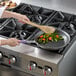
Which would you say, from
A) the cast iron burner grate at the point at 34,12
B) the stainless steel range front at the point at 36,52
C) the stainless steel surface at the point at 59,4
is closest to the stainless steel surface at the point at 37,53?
the stainless steel range front at the point at 36,52

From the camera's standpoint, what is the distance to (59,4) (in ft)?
6.61

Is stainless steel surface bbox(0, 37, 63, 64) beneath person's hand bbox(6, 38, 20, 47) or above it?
beneath

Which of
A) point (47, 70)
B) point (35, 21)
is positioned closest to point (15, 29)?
point (35, 21)

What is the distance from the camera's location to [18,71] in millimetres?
1660

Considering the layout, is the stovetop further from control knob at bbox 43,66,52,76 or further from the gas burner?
control knob at bbox 43,66,52,76

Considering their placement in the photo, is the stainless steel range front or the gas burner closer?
the stainless steel range front

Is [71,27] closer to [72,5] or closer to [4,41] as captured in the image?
[72,5]

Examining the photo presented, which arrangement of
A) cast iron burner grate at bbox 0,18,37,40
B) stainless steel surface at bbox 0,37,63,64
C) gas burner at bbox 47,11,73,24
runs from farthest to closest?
gas burner at bbox 47,11,73,24, cast iron burner grate at bbox 0,18,37,40, stainless steel surface at bbox 0,37,63,64

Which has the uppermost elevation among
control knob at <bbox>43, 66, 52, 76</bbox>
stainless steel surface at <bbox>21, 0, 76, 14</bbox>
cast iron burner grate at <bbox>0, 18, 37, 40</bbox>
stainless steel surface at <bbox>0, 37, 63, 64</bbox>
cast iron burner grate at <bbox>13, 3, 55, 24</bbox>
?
stainless steel surface at <bbox>21, 0, 76, 14</bbox>

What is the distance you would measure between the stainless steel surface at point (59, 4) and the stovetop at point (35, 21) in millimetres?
96

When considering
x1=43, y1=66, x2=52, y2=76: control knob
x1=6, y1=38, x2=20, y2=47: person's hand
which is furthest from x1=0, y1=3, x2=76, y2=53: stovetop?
x1=43, y1=66, x2=52, y2=76: control knob

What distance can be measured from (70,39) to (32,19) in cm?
38

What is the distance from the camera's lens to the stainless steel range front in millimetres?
1489

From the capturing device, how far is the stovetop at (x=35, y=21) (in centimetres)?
169
